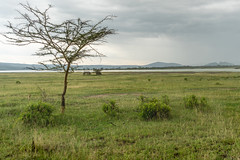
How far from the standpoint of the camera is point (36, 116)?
28.3 feet

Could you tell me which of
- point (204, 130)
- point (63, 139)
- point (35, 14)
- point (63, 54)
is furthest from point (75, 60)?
point (204, 130)

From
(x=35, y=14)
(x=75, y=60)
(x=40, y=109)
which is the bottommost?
(x=40, y=109)

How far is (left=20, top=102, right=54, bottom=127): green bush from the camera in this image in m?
8.51

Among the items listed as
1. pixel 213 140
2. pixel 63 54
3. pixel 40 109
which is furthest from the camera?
pixel 63 54

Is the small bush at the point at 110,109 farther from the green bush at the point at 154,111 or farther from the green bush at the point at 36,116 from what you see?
the green bush at the point at 36,116

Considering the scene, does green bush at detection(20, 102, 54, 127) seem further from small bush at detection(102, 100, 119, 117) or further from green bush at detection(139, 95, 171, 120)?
green bush at detection(139, 95, 171, 120)

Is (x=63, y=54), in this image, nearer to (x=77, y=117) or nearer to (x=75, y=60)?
(x=75, y=60)

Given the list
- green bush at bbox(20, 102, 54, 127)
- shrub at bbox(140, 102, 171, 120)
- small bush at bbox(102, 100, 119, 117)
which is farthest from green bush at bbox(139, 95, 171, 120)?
green bush at bbox(20, 102, 54, 127)

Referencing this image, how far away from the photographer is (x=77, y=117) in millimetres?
9945

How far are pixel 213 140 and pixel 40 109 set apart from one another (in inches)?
310

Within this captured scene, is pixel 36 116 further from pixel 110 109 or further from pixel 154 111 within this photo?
pixel 154 111

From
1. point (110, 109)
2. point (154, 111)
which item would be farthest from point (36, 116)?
point (154, 111)

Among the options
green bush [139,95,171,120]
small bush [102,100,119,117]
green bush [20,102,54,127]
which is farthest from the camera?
small bush [102,100,119,117]

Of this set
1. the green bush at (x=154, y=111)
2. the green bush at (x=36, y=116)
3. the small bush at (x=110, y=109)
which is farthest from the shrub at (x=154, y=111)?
the green bush at (x=36, y=116)
